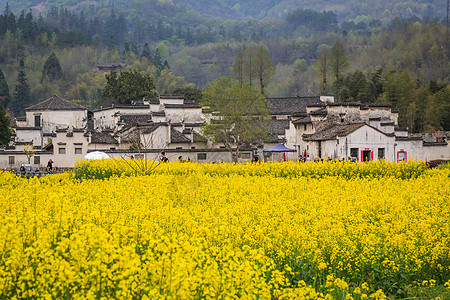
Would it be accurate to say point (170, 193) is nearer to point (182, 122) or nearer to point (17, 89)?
point (182, 122)

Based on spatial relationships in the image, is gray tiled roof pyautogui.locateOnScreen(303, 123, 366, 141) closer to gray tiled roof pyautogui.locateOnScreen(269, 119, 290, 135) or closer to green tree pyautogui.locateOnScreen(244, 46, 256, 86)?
gray tiled roof pyautogui.locateOnScreen(269, 119, 290, 135)

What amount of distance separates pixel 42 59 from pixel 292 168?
415 feet

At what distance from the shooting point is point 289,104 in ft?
207

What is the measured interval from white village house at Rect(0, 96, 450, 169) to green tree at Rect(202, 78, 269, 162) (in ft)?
5.44

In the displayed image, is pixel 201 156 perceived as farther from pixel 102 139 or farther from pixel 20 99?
pixel 20 99

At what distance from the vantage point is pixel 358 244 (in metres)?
10.1

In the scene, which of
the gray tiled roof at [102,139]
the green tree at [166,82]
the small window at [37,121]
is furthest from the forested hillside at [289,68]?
the gray tiled roof at [102,139]

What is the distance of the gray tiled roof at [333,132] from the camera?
3561cm

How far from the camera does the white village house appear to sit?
121ft

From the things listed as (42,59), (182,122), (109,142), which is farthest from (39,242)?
(42,59)

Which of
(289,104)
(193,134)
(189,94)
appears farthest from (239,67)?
(193,134)

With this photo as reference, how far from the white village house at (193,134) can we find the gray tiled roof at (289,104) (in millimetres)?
117

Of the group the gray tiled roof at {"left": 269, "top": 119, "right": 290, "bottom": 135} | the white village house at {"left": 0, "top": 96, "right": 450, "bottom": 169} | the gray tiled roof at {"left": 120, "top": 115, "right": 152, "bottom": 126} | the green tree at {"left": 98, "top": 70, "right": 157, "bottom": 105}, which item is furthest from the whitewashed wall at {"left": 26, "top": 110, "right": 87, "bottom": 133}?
the gray tiled roof at {"left": 269, "top": 119, "right": 290, "bottom": 135}

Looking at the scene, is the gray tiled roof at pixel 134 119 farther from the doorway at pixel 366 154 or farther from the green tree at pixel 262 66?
the green tree at pixel 262 66
